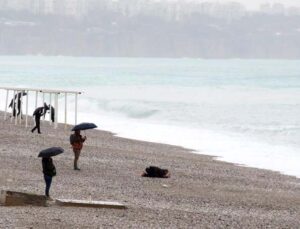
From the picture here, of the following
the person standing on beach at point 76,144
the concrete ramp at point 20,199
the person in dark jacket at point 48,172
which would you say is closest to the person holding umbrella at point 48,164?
the person in dark jacket at point 48,172

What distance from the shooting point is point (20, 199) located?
685 inches

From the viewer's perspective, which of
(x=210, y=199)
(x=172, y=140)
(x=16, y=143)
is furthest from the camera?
(x=172, y=140)

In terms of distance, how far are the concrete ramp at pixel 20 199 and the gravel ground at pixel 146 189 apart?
0.33 meters

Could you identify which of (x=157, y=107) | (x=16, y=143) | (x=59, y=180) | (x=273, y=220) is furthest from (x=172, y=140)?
(x=157, y=107)

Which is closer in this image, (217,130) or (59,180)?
(59,180)

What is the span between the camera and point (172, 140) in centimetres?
3953

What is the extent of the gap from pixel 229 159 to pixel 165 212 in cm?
1372

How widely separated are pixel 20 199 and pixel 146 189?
4236 millimetres

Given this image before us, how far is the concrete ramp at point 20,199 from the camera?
17.3 m

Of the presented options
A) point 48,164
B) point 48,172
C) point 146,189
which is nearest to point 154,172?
point 146,189

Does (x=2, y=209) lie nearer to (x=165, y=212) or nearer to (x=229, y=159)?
(x=165, y=212)

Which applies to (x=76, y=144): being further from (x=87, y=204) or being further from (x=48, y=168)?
(x=87, y=204)

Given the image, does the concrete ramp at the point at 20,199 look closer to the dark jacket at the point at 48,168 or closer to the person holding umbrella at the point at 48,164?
the person holding umbrella at the point at 48,164

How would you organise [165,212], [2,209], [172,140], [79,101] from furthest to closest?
[79,101], [172,140], [165,212], [2,209]
